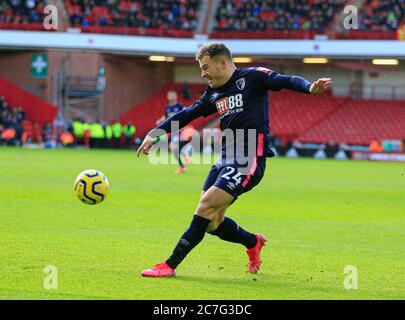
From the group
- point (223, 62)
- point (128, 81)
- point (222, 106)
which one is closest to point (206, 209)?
point (222, 106)

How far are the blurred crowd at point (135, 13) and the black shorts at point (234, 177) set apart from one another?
39917 millimetres

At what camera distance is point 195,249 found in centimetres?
1052

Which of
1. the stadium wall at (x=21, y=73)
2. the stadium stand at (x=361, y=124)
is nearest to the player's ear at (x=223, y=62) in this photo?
the stadium stand at (x=361, y=124)

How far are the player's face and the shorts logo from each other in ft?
0.78

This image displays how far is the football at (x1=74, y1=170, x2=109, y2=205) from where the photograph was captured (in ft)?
30.8

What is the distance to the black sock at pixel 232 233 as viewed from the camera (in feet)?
29.2

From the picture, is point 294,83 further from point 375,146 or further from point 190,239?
point 375,146

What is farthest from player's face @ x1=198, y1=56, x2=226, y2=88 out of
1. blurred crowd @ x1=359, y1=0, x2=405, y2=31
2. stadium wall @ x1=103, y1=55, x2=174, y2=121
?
stadium wall @ x1=103, y1=55, x2=174, y2=121

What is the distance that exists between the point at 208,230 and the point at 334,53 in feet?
127

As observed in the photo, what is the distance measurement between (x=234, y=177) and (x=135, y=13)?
42.1 meters

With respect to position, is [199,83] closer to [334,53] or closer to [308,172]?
[334,53]

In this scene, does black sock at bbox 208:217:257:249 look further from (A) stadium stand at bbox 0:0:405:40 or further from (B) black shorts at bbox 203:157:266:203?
(A) stadium stand at bbox 0:0:405:40

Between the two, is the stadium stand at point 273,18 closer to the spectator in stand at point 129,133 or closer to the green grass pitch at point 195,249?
the spectator in stand at point 129,133

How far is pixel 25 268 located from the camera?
28.0 feet
